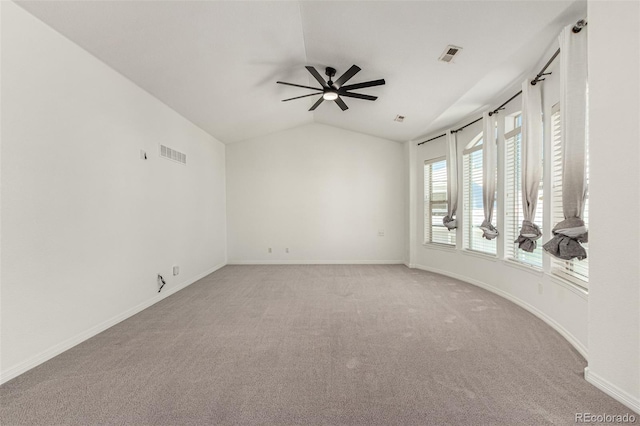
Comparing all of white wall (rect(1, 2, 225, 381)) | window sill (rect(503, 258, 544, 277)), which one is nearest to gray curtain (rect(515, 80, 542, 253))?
window sill (rect(503, 258, 544, 277))

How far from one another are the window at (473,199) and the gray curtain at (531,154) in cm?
125

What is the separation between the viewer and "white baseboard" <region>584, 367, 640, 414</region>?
5.48 feet

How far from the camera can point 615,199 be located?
177 cm

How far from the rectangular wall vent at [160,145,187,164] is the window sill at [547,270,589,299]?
16.7 feet

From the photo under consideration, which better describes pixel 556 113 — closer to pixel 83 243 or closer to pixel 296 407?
pixel 296 407

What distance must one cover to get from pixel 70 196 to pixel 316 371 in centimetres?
271

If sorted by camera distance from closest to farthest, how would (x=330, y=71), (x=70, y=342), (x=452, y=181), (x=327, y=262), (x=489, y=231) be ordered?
(x=70, y=342) < (x=330, y=71) < (x=489, y=231) < (x=452, y=181) < (x=327, y=262)

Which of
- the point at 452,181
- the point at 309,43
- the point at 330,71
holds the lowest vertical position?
the point at 452,181

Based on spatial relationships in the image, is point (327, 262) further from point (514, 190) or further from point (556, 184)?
point (556, 184)

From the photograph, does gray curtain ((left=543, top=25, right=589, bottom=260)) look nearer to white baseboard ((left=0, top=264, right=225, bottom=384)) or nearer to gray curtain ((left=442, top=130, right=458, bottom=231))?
gray curtain ((left=442, top=130, right=458, bottom=231))

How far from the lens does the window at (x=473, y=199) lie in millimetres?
4488

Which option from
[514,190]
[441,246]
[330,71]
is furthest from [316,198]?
[514,190]

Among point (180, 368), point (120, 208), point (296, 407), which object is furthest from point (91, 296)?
point (296, 407)

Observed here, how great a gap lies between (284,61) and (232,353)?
3.48 metres
